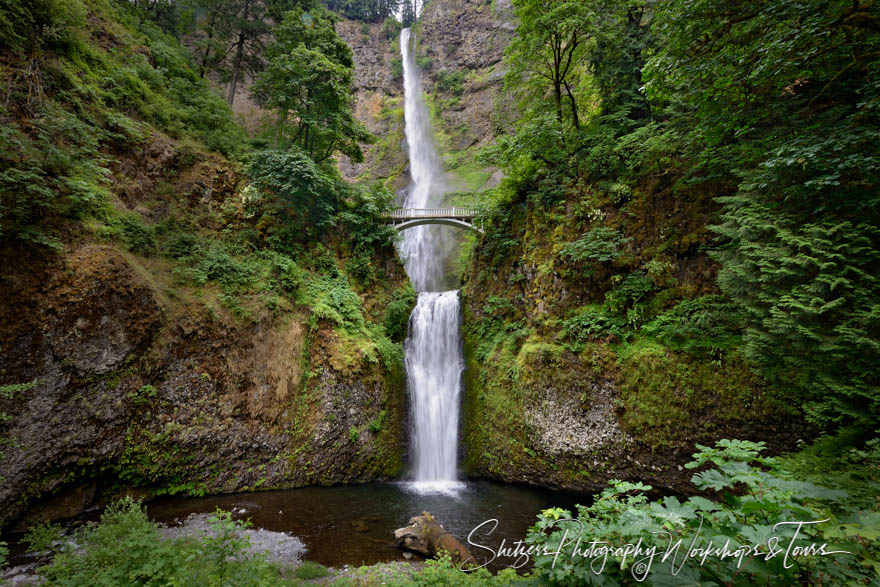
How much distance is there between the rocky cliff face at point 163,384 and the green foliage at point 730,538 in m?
8.63

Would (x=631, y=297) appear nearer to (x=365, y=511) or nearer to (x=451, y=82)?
(x=365, y=511)

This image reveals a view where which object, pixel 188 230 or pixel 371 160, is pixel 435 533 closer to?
pixel 188 230

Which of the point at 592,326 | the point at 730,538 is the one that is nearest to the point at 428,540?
the point at 730,538

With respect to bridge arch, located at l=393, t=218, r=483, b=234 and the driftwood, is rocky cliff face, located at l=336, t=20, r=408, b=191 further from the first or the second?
the driftwood

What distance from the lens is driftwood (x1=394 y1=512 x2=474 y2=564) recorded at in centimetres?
604

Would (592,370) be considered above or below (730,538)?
above

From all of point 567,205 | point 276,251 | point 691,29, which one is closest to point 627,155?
point 567,205

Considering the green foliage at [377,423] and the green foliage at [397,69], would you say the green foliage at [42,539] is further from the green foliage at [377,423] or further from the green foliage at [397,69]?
the green foliage at [397,69]

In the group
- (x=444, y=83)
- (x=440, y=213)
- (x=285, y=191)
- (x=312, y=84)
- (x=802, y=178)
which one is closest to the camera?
(x=802, y=178)

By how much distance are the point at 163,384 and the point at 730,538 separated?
33.5 feet

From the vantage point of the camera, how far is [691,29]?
6000 millimetres

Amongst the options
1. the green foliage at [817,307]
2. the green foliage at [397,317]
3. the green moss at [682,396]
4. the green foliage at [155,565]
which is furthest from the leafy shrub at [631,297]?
the green foliage at [155,565]

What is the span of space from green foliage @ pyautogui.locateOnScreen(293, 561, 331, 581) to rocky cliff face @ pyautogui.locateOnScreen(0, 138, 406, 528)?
399cm

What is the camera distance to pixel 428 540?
6.31 metres
